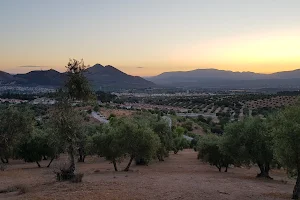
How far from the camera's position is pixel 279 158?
987 inches

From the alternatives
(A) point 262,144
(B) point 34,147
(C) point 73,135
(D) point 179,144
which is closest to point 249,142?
(A) point 262,144

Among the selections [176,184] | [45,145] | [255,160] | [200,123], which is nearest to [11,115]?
[45,145]

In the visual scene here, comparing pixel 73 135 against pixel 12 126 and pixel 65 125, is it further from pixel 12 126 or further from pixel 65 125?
pixel 12 126

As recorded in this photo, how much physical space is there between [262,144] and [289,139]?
998 cm

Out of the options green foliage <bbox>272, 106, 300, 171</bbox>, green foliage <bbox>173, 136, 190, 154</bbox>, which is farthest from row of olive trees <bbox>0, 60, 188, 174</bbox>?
green foliage <bbox>272, 106, 300, 171</bbox>

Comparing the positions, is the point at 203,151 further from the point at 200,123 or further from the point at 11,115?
the point at 200,123

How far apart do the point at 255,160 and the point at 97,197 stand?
18.4 meters

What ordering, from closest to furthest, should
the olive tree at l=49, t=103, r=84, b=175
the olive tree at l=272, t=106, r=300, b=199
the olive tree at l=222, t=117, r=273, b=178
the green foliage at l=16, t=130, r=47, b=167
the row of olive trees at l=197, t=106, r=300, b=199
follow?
the olive tree at l=272, t=106, r=300, b=199
the row of olive trees at l=197, t=106, r=300, b=199
the olive tree at l=49, t=103, r=84, b=175
the olive tree at l=222, t=117, r=273, b=178
the green foliage at l=16, t=130, r=47, b=167

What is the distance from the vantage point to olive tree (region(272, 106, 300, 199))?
77.6 feet

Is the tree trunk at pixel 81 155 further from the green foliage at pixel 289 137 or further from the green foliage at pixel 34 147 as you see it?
the green foliage at pixel 289 137

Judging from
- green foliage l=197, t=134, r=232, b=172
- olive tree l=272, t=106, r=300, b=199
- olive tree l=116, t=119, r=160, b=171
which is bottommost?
green foliage l=197, t=134, r=232, b=172

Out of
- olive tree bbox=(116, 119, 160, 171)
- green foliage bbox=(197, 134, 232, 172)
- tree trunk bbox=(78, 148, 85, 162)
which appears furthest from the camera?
tree trunk bbox=(78, 148, 85, 162)

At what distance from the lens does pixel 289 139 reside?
78.4 ft

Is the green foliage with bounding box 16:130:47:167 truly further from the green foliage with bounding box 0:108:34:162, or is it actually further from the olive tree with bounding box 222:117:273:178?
the olive tree with bounding box 222:117:273:178
